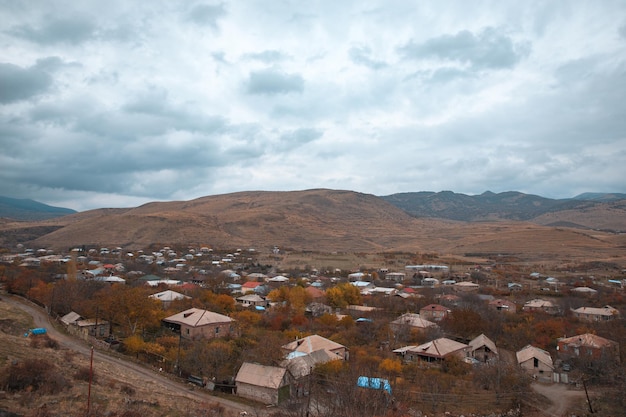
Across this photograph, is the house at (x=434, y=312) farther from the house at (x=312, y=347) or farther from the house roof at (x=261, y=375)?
the house roof at (x=261, y=375)

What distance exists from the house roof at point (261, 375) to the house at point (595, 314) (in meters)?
27.0

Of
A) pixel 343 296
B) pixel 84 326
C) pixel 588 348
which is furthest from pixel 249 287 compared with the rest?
pixel 588 348

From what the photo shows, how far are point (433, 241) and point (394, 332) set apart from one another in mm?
99691

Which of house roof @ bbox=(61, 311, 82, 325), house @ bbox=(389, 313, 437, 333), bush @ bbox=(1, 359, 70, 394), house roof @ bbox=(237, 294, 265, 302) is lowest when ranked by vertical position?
house @ bbox=(389, 313, 437, 333)

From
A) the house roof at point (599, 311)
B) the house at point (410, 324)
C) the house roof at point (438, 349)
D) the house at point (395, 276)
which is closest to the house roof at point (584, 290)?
the house roof at point (599, 311)

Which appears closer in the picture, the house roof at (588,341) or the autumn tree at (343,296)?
the house roof at (588,341)

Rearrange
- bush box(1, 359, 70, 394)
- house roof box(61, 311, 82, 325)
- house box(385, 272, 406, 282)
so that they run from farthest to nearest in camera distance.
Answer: house box(385, 272, 406, 282)
house roof box(61, 311, 82, 325)
bush box(1, 359, 70, 394)

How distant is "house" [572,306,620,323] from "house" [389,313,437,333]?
44.7 feet

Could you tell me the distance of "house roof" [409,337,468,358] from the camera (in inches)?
944

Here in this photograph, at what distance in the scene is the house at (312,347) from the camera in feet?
75.3

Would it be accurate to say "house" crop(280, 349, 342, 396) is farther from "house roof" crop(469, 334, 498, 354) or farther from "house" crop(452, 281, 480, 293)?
"house" crop(452, 281, 480, 293)

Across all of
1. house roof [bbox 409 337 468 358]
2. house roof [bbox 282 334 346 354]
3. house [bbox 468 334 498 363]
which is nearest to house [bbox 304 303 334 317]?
house roof [bbox 282 334 346 354]

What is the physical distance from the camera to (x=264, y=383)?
19156 millimetres

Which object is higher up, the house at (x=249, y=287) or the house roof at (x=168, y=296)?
the house roof at (x=168, y=296)
